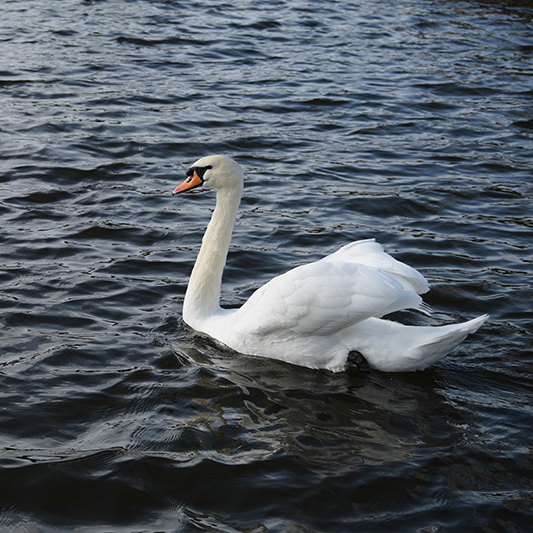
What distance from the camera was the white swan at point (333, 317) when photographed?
16.9ft

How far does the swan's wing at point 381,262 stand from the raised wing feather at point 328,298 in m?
0.29

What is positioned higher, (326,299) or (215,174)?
(215,174)

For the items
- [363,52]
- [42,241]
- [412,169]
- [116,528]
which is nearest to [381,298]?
[116,528]

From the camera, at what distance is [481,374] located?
5.45m

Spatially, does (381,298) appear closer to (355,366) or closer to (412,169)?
(355,366)

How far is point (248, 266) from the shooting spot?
7199 millimetres

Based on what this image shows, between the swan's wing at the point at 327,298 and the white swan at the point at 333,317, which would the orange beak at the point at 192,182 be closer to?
the white swan at the point at 333,317

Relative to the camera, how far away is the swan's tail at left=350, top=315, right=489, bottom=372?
509cm

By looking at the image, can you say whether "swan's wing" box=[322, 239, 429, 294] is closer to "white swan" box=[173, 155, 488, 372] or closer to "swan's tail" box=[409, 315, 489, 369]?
"white swan" box=[173, 155, 488, 372]

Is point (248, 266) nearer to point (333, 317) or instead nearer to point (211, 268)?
point (211, 268)

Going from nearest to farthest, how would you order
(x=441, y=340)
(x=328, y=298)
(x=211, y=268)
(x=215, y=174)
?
(x=441, y=340) < (x=328, y=298) < (x=215, y=174) < (x=211, y=268)

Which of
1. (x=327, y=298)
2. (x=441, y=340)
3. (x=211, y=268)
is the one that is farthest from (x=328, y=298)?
(x=211, y=268)

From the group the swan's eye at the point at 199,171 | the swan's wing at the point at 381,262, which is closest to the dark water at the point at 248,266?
the swan's wing at the point at 381,262

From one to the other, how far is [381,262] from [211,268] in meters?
1.35
